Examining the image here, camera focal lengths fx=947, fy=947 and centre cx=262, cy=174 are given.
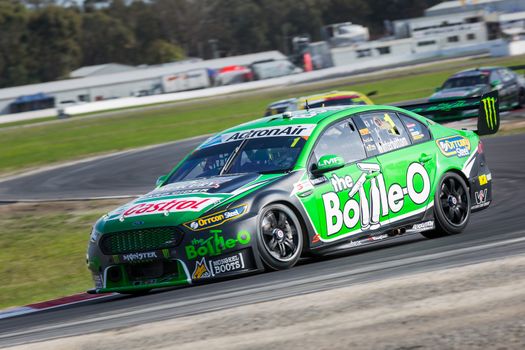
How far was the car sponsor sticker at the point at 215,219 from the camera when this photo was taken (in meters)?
7.23

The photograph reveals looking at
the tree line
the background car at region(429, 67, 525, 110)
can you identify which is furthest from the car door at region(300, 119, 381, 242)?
the tree line

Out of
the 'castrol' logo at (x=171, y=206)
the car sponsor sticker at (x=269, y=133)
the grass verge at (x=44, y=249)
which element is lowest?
the grass verge at (x=44, y=249)

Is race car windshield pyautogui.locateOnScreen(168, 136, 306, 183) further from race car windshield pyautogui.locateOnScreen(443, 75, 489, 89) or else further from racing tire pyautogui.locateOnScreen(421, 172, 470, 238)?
race car windshield pyautogui.locateOnScreen(443, 75, 489, 89)

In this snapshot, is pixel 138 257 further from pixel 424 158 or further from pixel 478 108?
pixel 478 108

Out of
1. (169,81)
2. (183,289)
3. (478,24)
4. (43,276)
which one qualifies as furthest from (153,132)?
(478,24)

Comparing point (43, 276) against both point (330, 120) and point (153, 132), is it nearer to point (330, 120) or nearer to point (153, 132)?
point (330, 120)

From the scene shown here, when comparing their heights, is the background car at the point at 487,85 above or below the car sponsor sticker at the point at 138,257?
below

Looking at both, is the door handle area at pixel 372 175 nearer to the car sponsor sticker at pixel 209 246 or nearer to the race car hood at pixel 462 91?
the car sponsor sticker at pixel 209 246

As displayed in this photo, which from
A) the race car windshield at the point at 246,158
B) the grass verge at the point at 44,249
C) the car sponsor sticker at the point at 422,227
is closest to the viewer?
the race car windshield at the point at 246,158

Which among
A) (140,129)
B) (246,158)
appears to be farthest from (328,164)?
(140,129)

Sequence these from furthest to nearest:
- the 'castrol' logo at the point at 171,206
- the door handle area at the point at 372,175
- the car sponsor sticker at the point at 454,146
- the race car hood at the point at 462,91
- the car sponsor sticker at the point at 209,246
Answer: the race car hood at the point at 462,91
the car sponsor sticker at the point at 454,146
the door handle area at the point at 372,175
the 'castrol' logo at the point at 171,206
the car sponsor sticker at the point at 209,246

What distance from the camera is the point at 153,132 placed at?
38.7 meters

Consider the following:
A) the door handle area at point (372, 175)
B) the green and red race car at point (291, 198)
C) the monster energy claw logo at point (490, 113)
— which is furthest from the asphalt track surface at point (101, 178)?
the door handle area at point (372, 175)

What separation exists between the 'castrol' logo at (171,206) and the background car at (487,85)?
18.7m
